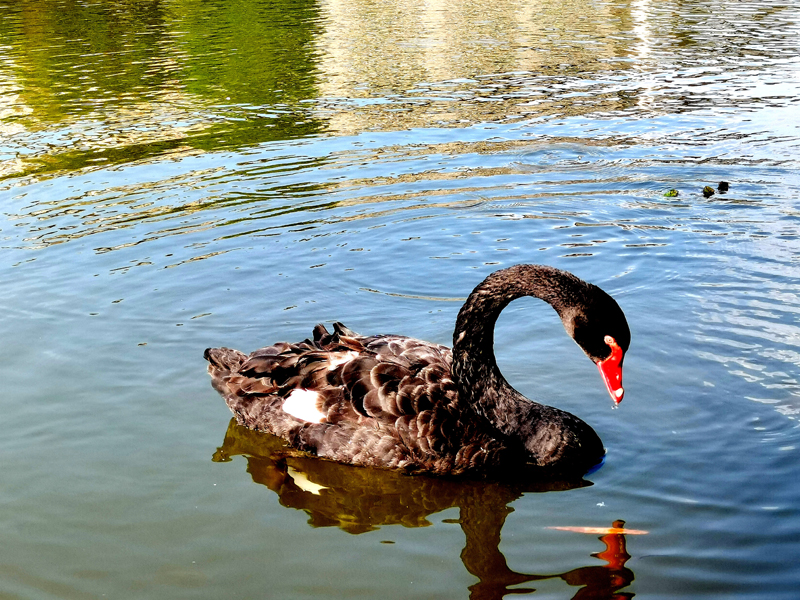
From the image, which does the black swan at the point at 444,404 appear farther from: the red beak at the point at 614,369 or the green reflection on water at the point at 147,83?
the green reflection on water at the point at 147,83

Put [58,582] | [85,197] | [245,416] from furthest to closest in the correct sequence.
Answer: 1. [85,197]
2. [245,416]
3. [58,582]

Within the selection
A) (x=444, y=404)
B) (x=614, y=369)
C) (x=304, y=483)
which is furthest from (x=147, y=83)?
(x=614, y=369)

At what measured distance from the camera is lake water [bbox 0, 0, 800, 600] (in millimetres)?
4609

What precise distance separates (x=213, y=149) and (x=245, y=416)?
25.2 ft

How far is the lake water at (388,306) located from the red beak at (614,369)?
59 cm

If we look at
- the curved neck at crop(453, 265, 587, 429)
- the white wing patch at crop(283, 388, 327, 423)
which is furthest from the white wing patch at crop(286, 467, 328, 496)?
the curved neck at crop(453, 265, 587, 429)

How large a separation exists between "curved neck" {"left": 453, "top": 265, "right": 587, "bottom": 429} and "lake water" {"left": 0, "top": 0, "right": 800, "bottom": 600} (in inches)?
19.6

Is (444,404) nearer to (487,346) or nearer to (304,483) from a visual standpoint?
(487,346)

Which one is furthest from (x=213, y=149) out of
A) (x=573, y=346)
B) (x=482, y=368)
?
(x=482, y=368)

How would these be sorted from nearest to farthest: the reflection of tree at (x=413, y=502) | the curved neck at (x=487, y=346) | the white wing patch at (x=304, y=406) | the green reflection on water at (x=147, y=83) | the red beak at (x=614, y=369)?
the reflection of tree at (x=413, y=502) → the red beak at (x=614, y=369) → the curved neck at (x=487, y=346) → the white wing patch at (x=304, y=406) → the green reflection on water at (x=147, y=83)

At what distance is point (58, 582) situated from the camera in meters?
4.38

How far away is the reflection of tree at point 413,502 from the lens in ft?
14.4

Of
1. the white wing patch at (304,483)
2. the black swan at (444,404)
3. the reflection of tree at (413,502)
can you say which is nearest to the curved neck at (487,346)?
the black swan at (444,404)

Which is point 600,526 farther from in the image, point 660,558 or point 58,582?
point 58,582
